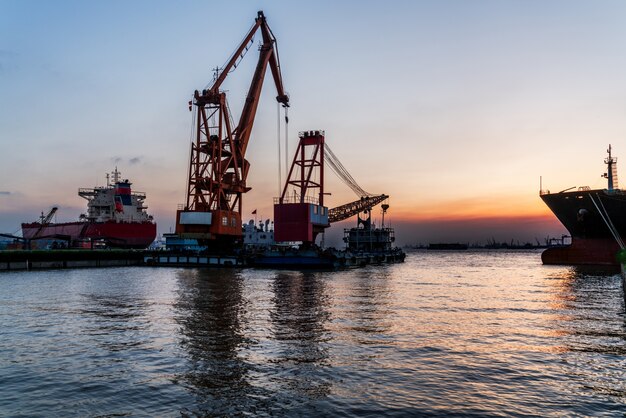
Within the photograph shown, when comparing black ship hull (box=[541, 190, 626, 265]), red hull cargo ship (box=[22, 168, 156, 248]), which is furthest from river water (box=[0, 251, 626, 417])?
red hull cargo ship (box=[22, 168, 156, 248])

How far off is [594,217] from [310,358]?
52.1 metres

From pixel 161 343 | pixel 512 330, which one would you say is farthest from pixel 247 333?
pixel 512 330

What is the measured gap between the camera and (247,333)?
60.8 ft

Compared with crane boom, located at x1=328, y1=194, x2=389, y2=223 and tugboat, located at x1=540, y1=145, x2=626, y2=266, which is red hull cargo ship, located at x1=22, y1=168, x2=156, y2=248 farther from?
tugboat, located at x1=540, y1=145, x2=626, y2=266

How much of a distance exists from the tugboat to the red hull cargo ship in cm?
7342

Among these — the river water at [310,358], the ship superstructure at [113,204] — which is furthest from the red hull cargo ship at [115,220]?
the river water at [310,358]

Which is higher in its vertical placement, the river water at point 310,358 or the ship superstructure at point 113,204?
the ship superstructure at point 113,204

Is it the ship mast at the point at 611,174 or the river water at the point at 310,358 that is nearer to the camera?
the river water at the point at 310,358

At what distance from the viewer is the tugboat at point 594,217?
173 feet

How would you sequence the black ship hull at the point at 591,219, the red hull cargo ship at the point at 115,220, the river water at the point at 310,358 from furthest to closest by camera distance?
the red hull cargo ship at the point at 115,220 < the black ship hull at the point at 591,219 < the river water at the point at 310,358

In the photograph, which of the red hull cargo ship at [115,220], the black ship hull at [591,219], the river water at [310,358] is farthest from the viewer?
the red hull cargo ship at [115,220]

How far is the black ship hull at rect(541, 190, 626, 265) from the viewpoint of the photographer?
173 feet

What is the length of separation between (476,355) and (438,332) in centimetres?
383

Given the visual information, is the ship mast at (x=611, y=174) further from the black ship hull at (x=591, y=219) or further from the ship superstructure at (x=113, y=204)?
the ship superstructure at (x=113, y=204)
